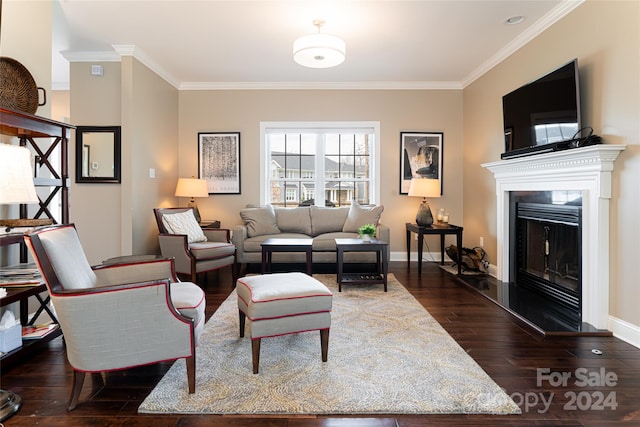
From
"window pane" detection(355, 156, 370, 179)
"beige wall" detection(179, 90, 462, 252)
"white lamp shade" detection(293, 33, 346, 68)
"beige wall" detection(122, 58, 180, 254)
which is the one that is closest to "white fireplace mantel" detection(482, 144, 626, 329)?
"white lamp shade" detection(293, 33, 346, 68)

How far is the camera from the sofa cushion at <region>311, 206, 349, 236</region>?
16.4 feet

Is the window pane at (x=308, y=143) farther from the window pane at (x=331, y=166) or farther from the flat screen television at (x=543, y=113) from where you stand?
the flat screen television at (x=543, y=113)

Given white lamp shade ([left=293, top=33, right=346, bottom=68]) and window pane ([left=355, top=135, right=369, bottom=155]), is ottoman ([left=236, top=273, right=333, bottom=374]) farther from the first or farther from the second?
window pane ([left=355, top=135, right=369, bottom=155])

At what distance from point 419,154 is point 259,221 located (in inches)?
104

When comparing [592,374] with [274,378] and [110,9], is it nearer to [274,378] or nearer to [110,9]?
[274,378]

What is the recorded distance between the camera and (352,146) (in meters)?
5.48

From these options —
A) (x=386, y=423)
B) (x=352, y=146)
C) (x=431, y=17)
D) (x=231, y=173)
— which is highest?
(x=431, y=17)

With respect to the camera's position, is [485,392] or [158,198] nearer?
[485,392]

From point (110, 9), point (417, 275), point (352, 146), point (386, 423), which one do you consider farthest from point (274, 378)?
point (352, 146)

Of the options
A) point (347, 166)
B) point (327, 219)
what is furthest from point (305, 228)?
point (347, 166)

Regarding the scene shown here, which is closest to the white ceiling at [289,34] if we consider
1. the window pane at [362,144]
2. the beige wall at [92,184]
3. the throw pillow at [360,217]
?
the beige wall at [92,184]

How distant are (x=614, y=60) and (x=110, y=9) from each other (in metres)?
4.23

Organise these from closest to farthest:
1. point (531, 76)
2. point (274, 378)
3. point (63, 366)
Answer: point (274, 378)
point (63, 366)
point (531, 76)

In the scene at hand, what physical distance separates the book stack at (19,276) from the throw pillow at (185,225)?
1.75m
